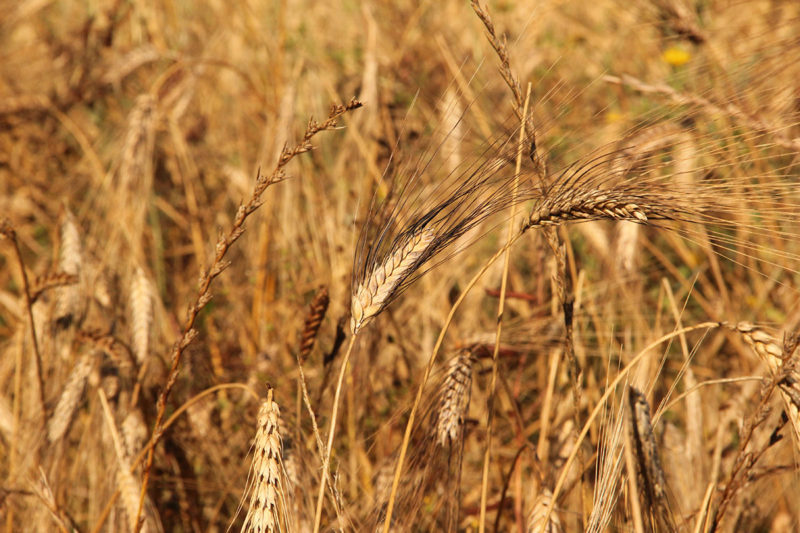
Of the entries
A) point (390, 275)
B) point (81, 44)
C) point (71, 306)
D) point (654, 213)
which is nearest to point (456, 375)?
point (390, 275)

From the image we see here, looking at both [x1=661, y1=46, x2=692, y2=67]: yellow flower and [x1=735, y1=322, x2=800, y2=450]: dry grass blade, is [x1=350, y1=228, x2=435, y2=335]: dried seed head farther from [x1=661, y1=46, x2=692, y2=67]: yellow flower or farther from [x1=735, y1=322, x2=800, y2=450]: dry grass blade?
[x1=661, y1=46, x2=692, y2=67]: yellow flower

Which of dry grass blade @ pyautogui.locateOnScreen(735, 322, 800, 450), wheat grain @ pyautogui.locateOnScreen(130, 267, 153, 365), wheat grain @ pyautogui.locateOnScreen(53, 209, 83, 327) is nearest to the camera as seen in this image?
dry grass blade @ pyautogui.locateOnScreen(735, 322, 800, 450)

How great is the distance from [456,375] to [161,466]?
92cm

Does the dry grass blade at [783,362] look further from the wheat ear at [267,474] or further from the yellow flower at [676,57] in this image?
the yellow flower at [676,57]

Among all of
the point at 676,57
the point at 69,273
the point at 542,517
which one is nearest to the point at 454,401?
the point at 542,517

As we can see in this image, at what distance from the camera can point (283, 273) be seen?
2248 mm

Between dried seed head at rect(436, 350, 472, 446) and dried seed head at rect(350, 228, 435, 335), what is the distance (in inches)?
12.2

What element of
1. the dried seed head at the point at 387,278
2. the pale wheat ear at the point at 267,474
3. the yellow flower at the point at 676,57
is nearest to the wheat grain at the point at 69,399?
the pale wheat ear at the point at 267,474

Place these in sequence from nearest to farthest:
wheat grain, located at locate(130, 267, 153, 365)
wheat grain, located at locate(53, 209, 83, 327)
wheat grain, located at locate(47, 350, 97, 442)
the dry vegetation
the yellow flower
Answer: the dry vegetation → wheat grain, located at locate(47, 350, 97, 442) → wheat grain, located at locate(130, 267, 153, 365) → wheat grain, located at locate(53, 209, 83, 327) → the yellow flower

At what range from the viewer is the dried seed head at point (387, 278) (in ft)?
3.27

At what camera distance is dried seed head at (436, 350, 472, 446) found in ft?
3.99

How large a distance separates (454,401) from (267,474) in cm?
39

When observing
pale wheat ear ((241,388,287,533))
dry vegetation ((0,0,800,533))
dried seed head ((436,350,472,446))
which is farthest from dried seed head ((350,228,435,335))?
dried seed head ((436,350,472,446))

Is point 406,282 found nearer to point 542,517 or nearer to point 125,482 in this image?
point 542,517
